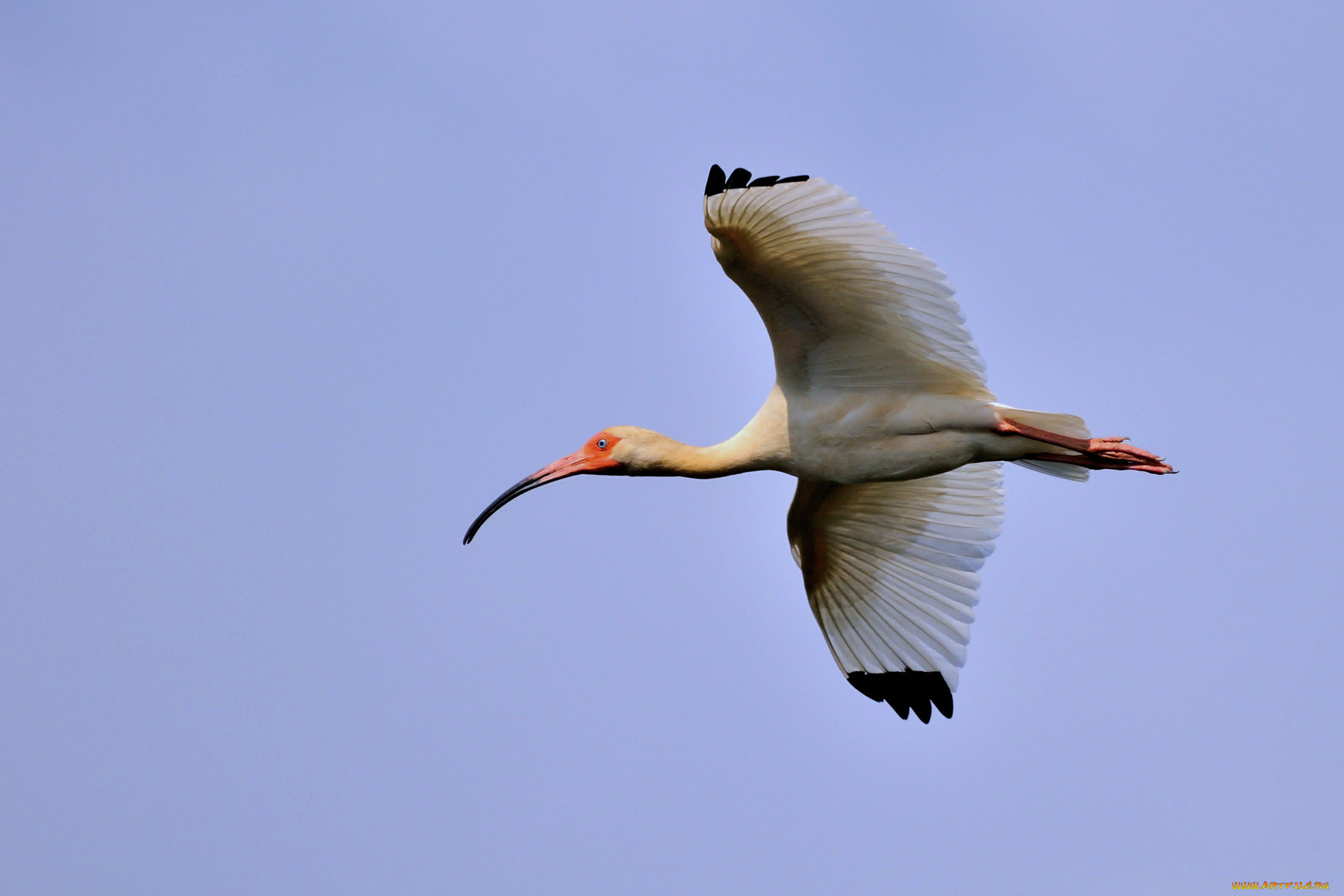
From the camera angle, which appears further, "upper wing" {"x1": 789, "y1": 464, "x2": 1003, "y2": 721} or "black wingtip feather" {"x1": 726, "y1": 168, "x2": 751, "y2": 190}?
"upper wing" {"x1": 789, "y1": 464, "x2": 1003, "y2": 721}

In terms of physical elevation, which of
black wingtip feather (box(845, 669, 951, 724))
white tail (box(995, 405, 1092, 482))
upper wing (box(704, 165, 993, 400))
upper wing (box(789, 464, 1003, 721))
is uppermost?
upper wing (box(704, 165, 993, 400))

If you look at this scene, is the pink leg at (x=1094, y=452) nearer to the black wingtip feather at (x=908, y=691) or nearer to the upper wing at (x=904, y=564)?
the upper wing at (x=904, y=564)

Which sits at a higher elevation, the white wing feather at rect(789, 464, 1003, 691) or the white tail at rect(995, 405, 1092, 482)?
the white tail at rect(995, 405, 1092, 482)

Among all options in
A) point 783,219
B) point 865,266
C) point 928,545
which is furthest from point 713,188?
point 928,545

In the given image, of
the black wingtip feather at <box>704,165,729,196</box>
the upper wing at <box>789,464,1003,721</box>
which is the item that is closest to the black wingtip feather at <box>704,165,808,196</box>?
the black wingtip feather at <box>704,165,729,196</box>

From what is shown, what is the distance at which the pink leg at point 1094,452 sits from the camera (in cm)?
1211

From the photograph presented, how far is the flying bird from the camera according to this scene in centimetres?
1125

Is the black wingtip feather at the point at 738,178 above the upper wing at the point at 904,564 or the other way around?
above

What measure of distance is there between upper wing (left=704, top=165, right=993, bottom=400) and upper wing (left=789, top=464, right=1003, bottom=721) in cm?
175

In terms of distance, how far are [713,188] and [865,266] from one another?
4.07 feet

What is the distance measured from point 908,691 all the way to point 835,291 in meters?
3.98

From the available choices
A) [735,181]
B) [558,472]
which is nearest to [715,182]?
[735,181]

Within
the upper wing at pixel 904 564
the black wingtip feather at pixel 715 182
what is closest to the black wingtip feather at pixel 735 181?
the black wingtip feather at pixel 715 182

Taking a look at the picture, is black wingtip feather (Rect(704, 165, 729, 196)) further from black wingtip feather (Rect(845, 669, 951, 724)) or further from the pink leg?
black wingtip feather (Rect(845, 669, 951, 724))
